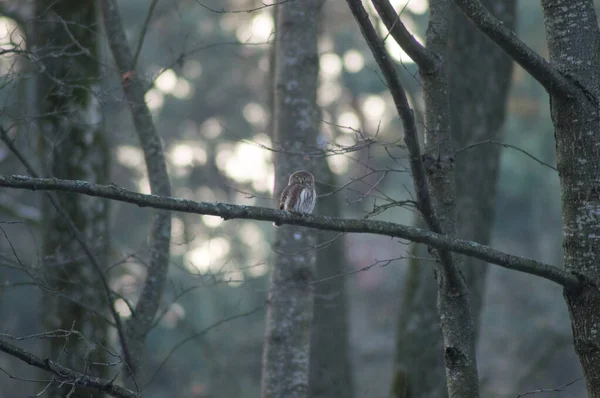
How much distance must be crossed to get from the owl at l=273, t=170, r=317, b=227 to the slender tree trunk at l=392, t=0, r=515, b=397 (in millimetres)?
2283

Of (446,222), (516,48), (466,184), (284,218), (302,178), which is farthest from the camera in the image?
(466,184)

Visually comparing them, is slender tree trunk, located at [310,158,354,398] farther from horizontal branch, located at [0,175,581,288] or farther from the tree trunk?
horizontal branch, located at [0,175,581,288]

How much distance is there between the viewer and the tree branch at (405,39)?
3863mm

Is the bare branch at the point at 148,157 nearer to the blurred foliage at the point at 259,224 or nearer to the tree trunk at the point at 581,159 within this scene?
the tree trunk at the point at 581,159

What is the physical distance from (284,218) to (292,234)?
3.14m

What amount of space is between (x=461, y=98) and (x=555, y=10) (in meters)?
3.85

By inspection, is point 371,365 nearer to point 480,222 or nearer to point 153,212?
point 480,222

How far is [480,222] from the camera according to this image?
27.0 ft

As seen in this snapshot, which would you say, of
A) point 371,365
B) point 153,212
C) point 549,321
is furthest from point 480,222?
point 371,365

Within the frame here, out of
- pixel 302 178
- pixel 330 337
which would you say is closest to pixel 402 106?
pixel 302 178

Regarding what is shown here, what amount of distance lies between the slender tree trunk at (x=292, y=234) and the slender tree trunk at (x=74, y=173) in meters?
1.48

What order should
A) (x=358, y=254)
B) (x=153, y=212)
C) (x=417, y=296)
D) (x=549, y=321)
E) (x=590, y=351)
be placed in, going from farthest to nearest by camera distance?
(x=358, y=254) < (x=549, y=321) < (x=417, y=296) < (x=153, y=212) < (x=590, y=351)

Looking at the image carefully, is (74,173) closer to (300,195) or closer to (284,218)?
(300,195)

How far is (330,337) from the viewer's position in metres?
10.7
